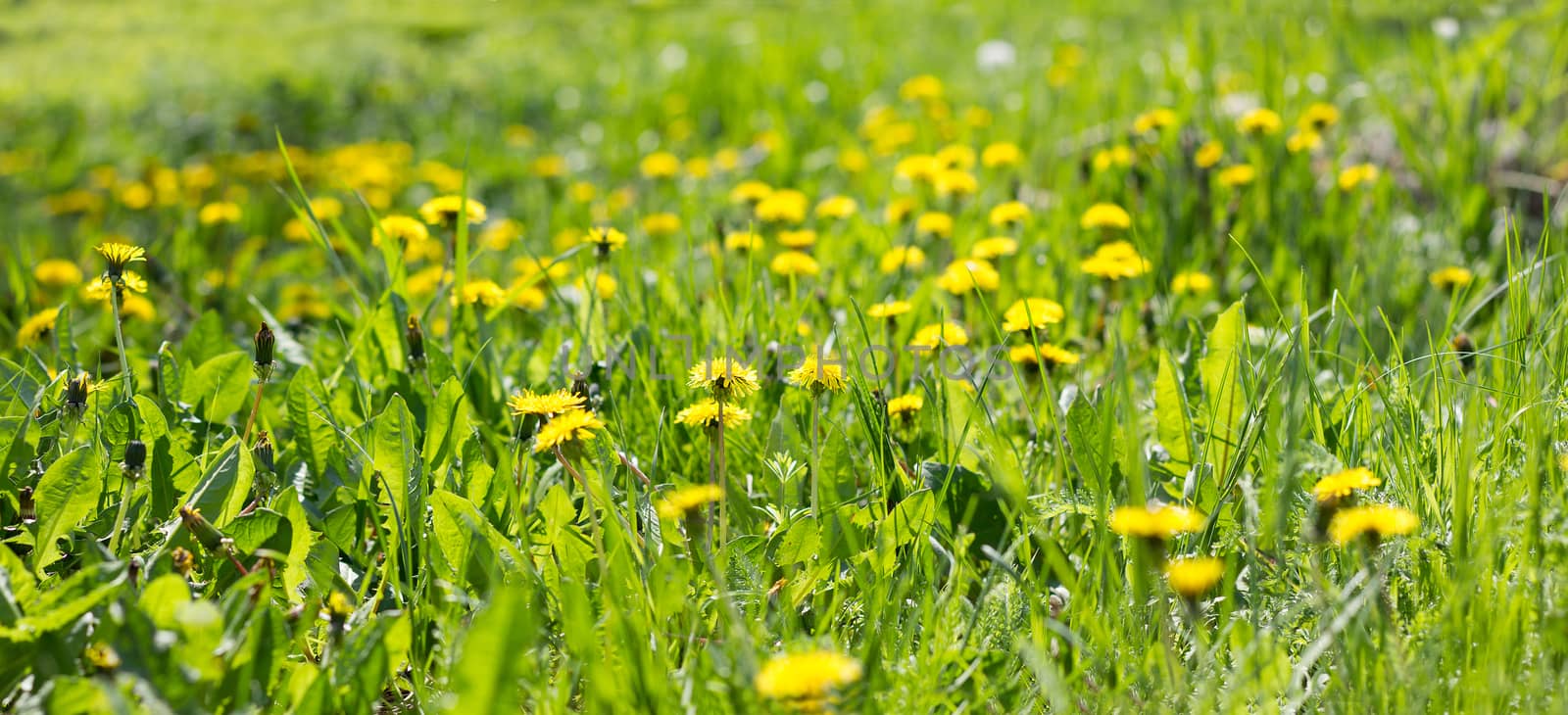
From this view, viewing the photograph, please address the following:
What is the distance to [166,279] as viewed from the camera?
9.00 feet

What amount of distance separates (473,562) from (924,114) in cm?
327

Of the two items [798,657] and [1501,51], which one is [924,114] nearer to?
[1501,51]

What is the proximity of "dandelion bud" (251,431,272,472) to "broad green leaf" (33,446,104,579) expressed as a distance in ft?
0.65

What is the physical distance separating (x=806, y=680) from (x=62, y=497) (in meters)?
1.08

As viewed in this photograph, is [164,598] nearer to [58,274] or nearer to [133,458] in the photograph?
[133,458]

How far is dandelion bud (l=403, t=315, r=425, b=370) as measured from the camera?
1976mm

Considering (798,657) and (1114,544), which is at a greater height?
(798,657)

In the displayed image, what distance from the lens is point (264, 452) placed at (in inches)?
64.9

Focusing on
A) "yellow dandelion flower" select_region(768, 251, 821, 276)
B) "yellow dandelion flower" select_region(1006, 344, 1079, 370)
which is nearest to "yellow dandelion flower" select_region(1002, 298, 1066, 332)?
"yellow dandelion flower" select_region(1006, 344, 1079, 370)

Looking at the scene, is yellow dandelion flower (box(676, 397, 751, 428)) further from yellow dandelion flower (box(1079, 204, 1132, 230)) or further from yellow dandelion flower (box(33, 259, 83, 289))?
yellow dandelion flower (box(33, 259, 83, 289))

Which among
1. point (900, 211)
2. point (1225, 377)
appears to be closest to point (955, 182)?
point (900, 211)

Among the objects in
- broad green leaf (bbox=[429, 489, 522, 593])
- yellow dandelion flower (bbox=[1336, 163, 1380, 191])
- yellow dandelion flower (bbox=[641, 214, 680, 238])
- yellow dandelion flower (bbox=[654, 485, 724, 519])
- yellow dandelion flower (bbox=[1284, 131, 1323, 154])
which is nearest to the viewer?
yellow dandelion flower (bbox=[654, 485, 724, 519])

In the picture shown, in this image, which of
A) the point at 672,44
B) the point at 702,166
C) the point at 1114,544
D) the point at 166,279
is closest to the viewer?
the point at 1114,544

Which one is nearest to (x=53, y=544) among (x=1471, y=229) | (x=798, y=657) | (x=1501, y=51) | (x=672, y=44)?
(x=798, y=657)
